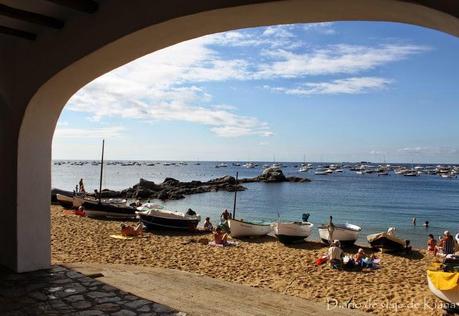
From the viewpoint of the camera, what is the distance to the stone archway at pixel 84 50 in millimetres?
3070

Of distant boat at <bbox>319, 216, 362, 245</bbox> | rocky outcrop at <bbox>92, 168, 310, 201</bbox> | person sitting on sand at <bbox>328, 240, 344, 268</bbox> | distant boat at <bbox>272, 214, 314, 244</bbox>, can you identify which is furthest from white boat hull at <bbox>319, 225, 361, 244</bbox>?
rocky outcrop at <bbox>92, 168, 310, 201</bbox>

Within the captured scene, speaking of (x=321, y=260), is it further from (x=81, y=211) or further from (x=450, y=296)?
(x=81, y=211)

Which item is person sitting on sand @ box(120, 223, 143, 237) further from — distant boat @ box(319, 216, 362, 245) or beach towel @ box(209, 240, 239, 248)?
distant boat @ box(319, 216, 362, 245)

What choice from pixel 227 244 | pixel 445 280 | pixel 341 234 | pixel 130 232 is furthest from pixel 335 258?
pixel 130 232

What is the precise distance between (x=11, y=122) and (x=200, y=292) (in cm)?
382

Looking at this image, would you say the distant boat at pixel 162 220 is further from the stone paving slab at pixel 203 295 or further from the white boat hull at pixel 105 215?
the stone paving slab at pixel 203 295

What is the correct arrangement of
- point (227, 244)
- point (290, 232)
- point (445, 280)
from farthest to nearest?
point (290, 232) → point (227, 244) → point (445, 280)

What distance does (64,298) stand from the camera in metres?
5.00

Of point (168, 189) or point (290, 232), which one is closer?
point (290, 232)

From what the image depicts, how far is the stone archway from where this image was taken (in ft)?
10.1

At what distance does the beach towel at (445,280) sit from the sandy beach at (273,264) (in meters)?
0.48

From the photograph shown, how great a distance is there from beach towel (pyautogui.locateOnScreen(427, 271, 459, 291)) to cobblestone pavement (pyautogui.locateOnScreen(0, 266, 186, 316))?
18.9 ft

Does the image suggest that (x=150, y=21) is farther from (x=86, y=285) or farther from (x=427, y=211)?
(x=427, y=211)

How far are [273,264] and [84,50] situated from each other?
9.25 metres
